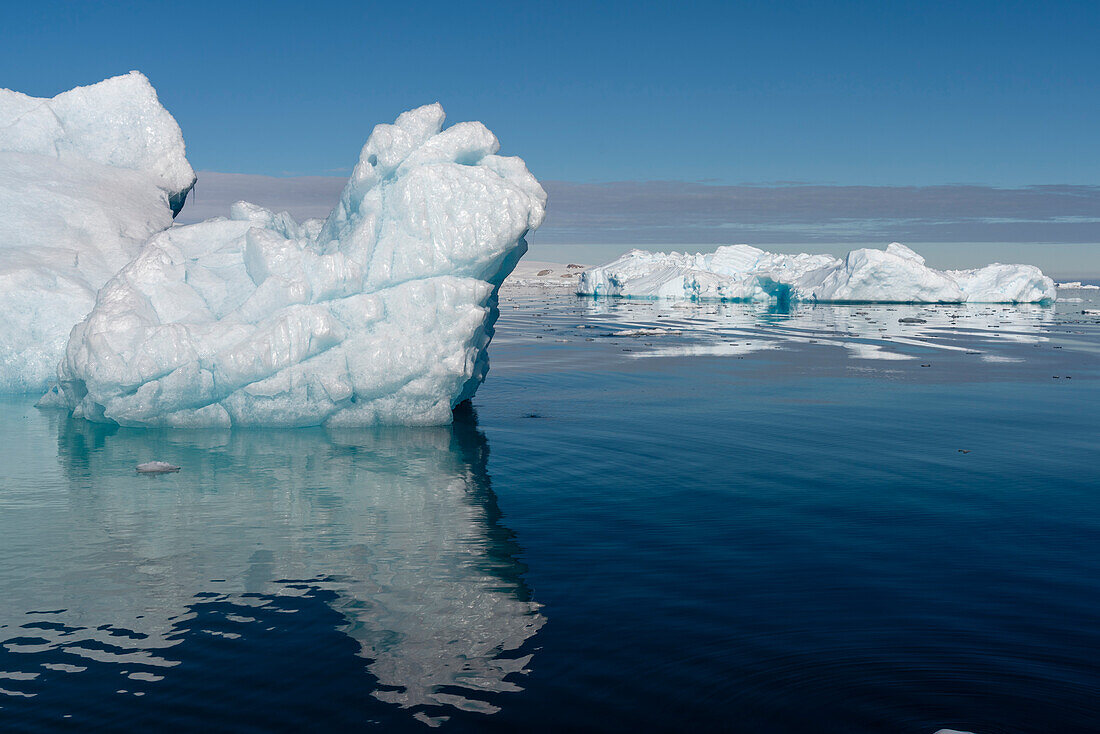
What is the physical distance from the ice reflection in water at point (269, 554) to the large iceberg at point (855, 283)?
6418cm

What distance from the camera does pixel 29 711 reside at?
→ 19.9 ft

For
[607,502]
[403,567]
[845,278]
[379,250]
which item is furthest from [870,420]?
[845,278]

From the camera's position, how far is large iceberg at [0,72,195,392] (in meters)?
20.1

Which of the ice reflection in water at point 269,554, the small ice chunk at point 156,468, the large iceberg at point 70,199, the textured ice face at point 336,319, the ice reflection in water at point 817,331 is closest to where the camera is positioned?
the ice reflection in water at point 269,554

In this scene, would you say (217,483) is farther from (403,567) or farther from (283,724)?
(283,724)

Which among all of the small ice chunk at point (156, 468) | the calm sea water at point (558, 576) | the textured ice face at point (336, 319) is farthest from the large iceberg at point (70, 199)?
the small ice chunk at point (156, 468)

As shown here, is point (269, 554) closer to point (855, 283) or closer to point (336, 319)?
point (336, 319)

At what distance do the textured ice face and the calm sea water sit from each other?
0.76m

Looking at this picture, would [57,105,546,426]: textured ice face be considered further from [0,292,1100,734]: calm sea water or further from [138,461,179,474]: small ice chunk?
[138,461,179,474]: small ice chunk

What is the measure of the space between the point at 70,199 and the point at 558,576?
20.8 m

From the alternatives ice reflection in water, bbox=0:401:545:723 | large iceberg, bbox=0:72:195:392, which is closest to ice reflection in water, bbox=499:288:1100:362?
large iceberg, bbox=0:72:195:392

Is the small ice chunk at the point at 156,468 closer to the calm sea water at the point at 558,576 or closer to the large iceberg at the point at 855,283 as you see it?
the calm sea water at the point at 558,576

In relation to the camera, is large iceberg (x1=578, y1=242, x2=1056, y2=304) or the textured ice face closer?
the textured ice face

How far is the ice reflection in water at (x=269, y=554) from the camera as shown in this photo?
7090 millimetres
